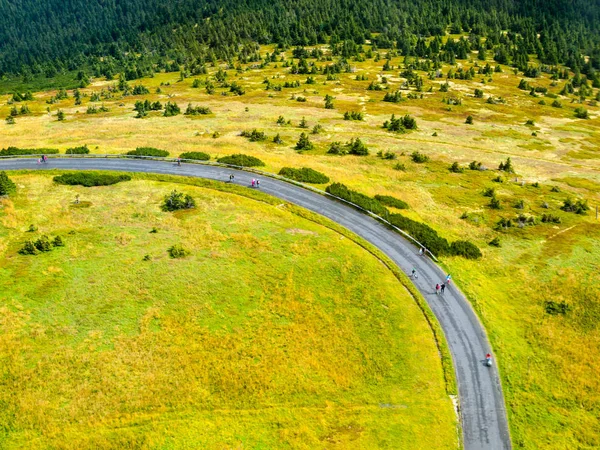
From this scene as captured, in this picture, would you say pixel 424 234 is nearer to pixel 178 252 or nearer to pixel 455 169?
pixel 455 169

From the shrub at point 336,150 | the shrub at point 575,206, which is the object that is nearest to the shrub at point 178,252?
the shrub at point 336,150

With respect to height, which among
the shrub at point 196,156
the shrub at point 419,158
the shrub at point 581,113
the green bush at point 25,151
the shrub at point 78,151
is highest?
the green bush at point 25,151

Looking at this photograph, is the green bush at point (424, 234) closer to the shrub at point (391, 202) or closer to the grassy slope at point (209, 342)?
the shrub at point (391, 202)

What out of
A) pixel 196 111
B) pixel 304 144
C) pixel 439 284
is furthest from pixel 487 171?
pixel 196 111

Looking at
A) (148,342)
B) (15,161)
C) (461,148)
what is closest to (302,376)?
(148,342)

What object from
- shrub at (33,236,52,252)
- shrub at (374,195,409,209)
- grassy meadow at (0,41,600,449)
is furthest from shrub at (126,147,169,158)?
shrub at (374,195,409,209)
